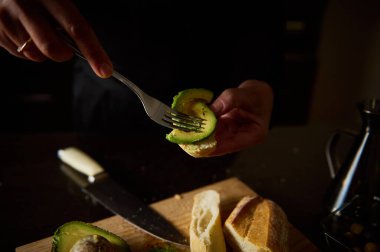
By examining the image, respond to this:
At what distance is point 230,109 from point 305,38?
84.6 inches

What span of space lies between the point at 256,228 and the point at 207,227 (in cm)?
14

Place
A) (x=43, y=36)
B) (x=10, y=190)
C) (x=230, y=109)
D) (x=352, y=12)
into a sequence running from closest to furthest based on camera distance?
1. (x=43, y=36)
2. (x=230, y=109)
3. (x=10, y=190)
4. (x=352, y=12)

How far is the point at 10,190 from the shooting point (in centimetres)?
134

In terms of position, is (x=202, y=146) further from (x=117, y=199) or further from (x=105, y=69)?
(x=117, y=199)

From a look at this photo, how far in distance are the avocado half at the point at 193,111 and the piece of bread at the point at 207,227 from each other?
263 millimetres

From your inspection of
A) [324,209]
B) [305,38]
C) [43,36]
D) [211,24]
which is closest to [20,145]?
[43,36]

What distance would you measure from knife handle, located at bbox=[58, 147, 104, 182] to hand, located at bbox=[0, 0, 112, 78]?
574mm

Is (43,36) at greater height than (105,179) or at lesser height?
greater

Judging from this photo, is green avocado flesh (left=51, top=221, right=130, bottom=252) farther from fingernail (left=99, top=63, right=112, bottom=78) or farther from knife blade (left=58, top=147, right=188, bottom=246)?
fingernail (left=99, top=63, right=112, bottom=78)

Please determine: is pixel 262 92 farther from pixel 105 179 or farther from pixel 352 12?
pixel 352 12

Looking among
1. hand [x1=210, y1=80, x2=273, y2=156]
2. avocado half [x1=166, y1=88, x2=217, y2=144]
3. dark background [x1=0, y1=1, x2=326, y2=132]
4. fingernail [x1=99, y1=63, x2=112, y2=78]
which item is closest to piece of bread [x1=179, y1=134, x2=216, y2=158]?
avocado half [x1=166, y1=88, x2=217, y2=144]

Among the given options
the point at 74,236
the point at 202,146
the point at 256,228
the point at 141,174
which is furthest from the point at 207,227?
the point at 141,174

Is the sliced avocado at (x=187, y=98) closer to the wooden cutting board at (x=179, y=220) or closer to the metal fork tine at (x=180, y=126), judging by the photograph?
the metal fork tine at (x=180, y=126)

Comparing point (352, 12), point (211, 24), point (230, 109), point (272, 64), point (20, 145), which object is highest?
point (352, 12)
